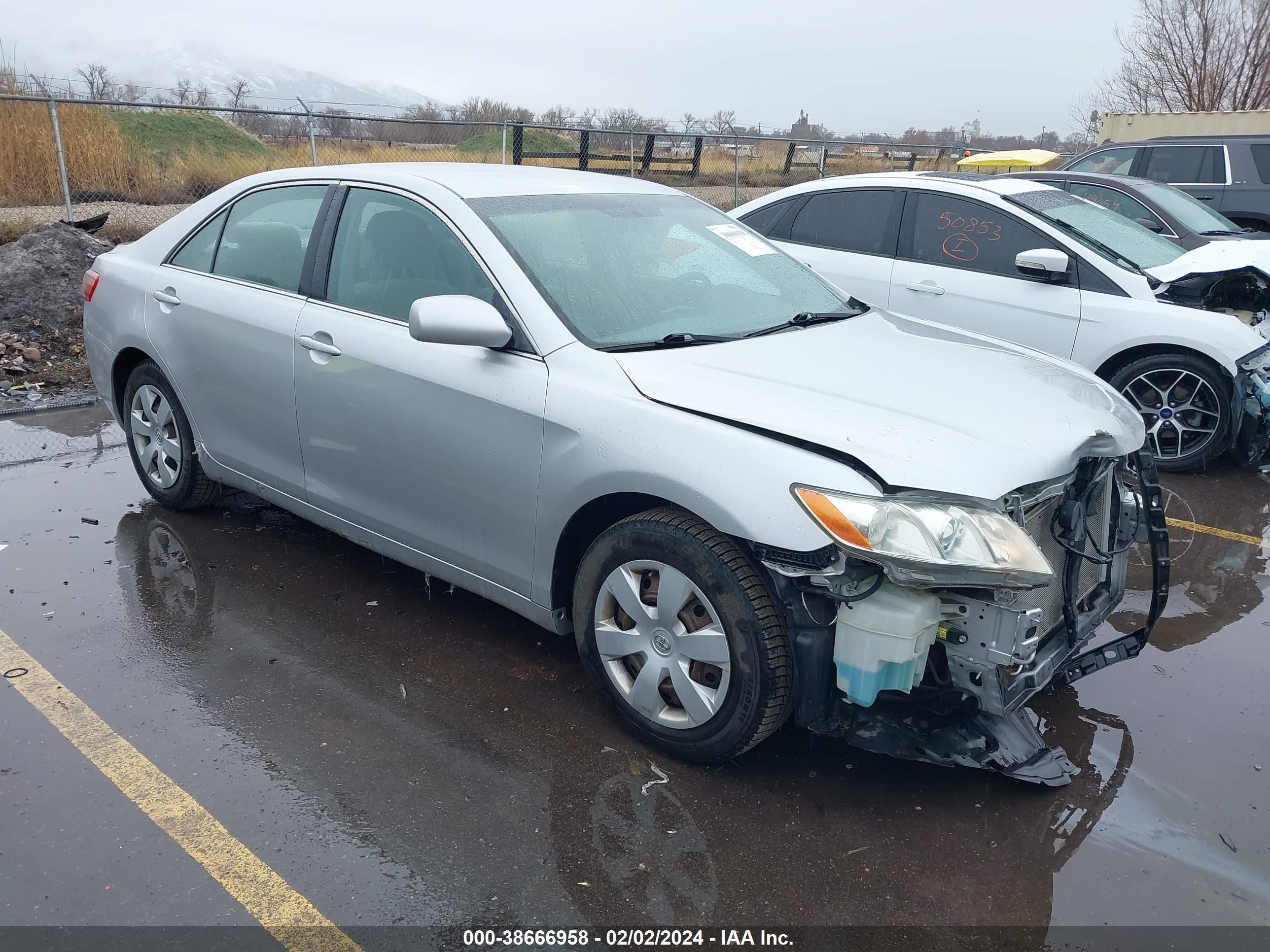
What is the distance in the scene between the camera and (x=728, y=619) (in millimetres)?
2842

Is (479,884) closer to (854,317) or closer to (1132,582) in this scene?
(854,317)

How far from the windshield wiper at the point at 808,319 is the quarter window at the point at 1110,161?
384 inches

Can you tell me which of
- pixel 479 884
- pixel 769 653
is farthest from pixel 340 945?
pixel 769 653

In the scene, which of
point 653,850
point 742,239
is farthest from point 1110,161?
point 653,850

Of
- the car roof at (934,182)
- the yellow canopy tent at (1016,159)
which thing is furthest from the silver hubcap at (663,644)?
the yellow canopy tent at (1016,159)

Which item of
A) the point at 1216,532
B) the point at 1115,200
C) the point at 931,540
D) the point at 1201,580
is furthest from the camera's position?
the point at 1115,200

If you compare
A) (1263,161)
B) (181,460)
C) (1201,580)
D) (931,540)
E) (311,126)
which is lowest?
(1201,580)

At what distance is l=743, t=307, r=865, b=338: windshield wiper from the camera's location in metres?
3.62

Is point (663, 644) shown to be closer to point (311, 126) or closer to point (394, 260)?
point (394, 260)

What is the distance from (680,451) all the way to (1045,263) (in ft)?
13.3

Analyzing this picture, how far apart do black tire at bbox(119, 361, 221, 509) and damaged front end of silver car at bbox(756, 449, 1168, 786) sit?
10.8 ft

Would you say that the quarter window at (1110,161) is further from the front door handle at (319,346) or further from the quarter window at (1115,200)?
the front door handle at (319,346)

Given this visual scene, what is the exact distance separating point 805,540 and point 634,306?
123 cm

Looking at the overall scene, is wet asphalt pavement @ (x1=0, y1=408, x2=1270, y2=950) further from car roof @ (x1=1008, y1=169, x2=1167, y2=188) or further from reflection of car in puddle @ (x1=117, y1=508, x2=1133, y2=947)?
car roof @ (x1=1008, y1=169, x2=1167, y2=188)
